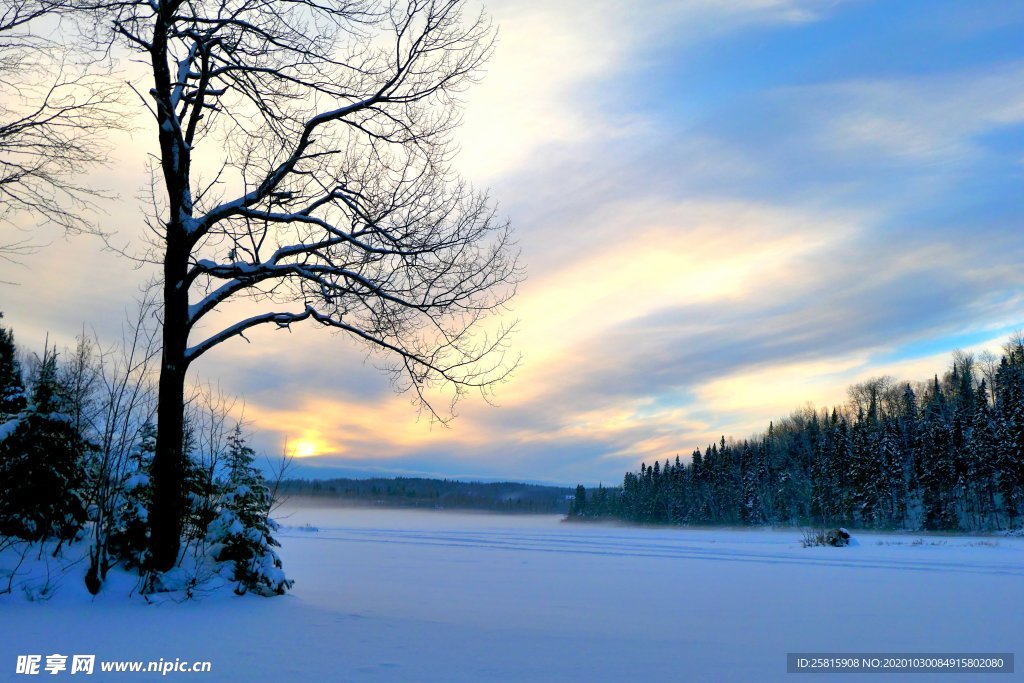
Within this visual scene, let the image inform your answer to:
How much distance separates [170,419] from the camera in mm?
8977

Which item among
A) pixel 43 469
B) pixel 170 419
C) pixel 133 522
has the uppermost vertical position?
pixel 170 419

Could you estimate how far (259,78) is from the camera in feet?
33.0

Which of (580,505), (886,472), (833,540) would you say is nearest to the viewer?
(833,540)

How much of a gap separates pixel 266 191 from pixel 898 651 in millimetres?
10367

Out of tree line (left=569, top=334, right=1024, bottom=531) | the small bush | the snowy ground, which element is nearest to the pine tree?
tree line (left=569, top=334, right=1024, bottom=531)

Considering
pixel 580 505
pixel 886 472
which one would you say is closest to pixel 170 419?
pixel 886 472

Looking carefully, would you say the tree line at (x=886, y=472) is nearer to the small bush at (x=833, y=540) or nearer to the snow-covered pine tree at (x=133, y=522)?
the small bush at (x=833, y=540)

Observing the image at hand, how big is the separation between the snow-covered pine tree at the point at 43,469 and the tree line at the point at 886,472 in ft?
231

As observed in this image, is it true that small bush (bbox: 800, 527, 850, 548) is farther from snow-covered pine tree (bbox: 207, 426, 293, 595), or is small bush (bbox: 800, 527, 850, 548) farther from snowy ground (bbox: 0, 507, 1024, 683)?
snow-covered pine tree (bbox: 207, 426, 293, 595)

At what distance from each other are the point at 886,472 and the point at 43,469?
249 feet

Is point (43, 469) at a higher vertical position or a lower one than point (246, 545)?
higher

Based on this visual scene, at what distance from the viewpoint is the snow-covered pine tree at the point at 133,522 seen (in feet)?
29.3

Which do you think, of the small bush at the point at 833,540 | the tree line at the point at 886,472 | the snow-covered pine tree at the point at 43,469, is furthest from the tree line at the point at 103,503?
the tree line at the point at 886,472

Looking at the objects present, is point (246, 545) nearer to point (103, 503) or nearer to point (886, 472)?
point (103, 503)
